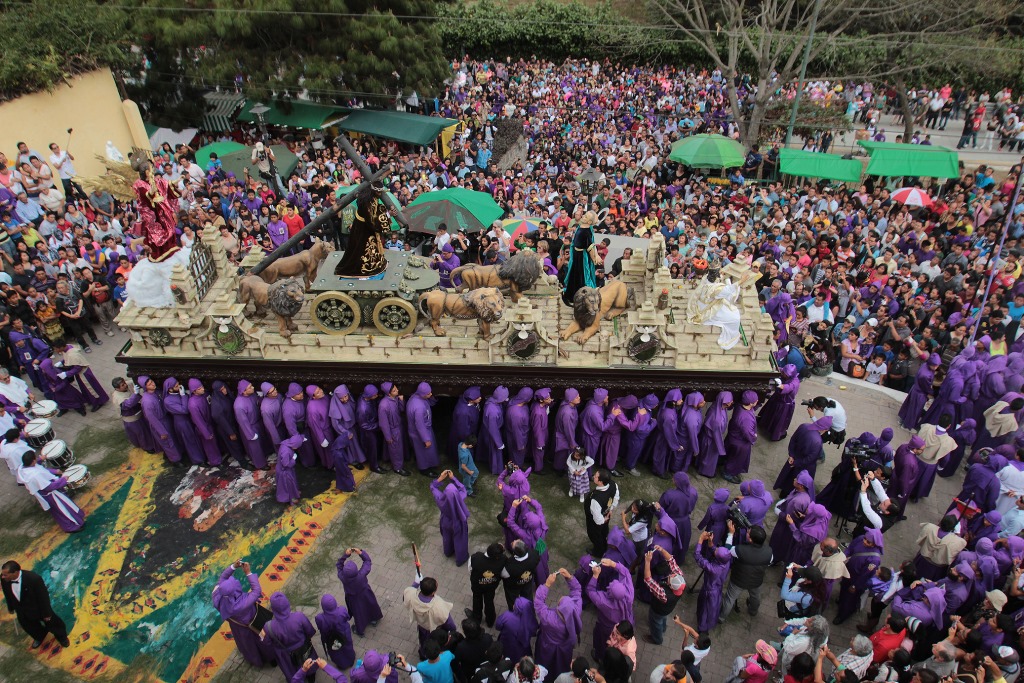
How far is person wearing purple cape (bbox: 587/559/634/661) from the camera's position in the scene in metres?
7.44

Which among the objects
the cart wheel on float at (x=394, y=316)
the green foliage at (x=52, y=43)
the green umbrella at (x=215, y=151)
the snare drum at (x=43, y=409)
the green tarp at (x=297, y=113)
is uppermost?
the green foliage at (x=52, y=43)

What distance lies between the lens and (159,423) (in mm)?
10516

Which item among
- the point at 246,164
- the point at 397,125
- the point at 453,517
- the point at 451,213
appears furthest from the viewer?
the point at 397,125

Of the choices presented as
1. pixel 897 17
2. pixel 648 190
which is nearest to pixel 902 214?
pixel 648 190

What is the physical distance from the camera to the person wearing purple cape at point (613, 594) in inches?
293

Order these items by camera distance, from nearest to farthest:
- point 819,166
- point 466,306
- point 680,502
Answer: point 680,502, point 466,306, point 819,166

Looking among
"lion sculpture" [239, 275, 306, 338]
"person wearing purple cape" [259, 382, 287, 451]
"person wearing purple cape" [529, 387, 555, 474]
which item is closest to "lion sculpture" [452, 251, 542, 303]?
"person wearing purple cape" [529, 387, 555, 474]

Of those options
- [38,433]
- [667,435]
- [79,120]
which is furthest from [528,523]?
[79,120]

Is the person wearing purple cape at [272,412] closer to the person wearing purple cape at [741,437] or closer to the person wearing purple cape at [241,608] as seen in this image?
the person wearing purple cape at [241,608]

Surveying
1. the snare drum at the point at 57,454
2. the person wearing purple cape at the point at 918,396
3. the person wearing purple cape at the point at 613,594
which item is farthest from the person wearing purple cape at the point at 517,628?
the person wearing purple cape at the point at 918,396

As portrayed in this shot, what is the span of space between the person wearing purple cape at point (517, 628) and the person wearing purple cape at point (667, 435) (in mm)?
3689

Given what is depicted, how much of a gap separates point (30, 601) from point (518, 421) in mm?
6420

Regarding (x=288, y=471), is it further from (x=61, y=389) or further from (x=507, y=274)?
(x=61, y=389)

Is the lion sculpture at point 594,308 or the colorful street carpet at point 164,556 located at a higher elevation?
the lion sculpture at point 594,308
